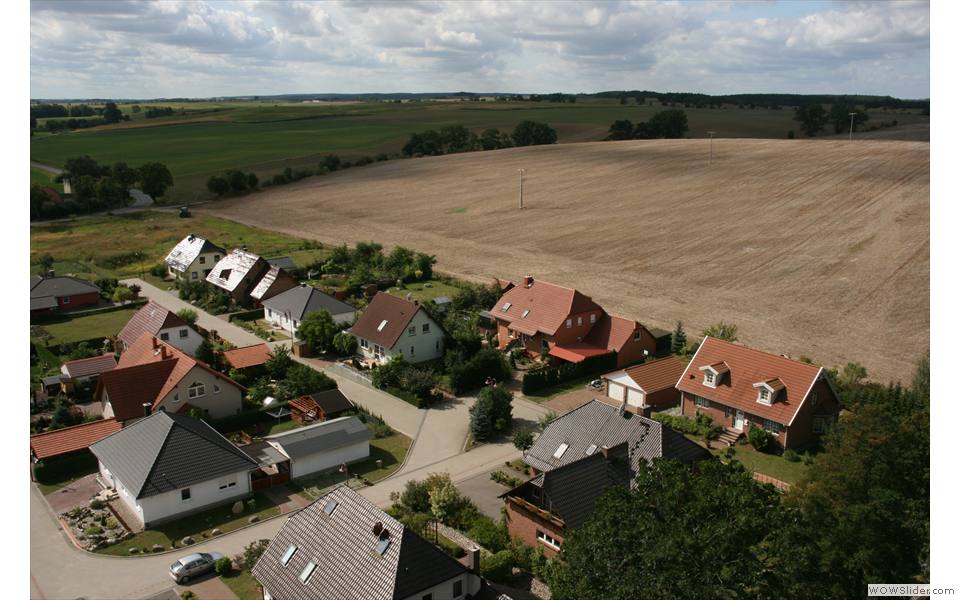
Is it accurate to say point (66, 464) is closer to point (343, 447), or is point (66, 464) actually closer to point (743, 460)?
point (343, 447)

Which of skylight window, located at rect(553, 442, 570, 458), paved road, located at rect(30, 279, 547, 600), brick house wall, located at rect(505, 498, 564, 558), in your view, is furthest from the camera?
skylight window, located at rect(553, 442, 570, 458)

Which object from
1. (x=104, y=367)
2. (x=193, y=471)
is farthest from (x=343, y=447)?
(x=104, y=367)

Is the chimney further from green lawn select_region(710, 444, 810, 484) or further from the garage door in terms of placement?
the garage door

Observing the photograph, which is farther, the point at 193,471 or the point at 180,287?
the point at 180,287

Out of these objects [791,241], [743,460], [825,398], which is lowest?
[743,460]

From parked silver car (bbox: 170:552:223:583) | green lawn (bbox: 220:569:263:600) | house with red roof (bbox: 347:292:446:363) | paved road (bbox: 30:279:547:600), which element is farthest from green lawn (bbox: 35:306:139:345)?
green lawn (bbox: 220:569:263:600)

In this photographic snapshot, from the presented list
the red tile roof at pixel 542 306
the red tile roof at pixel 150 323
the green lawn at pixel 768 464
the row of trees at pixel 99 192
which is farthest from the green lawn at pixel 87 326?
the row of trees at pixel 99 192
